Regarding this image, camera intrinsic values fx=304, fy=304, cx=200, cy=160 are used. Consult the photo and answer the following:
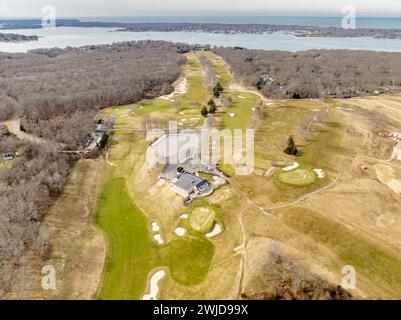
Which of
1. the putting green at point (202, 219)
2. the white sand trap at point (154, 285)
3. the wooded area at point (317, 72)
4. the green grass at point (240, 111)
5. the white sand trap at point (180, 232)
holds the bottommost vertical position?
the white sand trap at point (154, 285)

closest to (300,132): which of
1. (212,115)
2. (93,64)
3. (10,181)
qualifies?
(212,115)

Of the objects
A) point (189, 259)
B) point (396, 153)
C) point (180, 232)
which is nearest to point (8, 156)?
point (180, 232)

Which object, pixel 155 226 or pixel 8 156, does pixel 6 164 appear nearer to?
pixel 8 156

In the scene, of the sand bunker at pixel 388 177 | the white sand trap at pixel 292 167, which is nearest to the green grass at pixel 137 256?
the white sand trap at pixel 292 167

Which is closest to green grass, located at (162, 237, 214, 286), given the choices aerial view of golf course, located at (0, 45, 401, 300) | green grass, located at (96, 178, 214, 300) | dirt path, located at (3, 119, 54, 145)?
green grass, located at (96, 178, 214, 300)

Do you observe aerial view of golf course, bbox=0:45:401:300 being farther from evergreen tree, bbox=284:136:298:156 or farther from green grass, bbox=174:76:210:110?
green grass, bbox=174:76:210:110

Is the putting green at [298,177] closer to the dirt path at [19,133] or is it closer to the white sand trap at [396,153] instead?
the white sand trap at [396,153]
